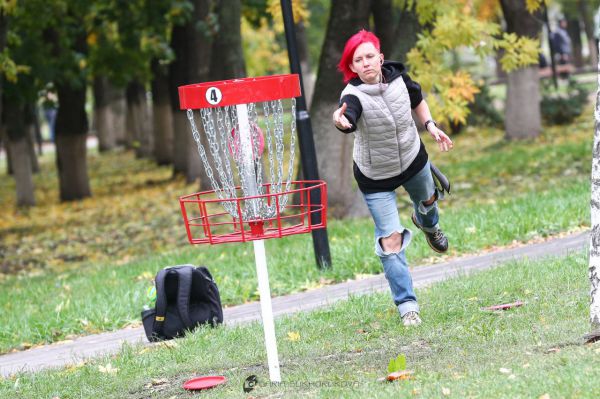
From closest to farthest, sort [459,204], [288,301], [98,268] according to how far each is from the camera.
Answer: [288,301] < [98,268] < [459,204]

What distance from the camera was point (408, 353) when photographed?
6344 mm

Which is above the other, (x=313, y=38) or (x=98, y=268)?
(x=313, y=38)

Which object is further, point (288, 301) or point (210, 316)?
point (288, 301)

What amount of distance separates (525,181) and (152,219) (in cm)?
727

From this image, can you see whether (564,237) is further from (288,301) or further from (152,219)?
(152,219)

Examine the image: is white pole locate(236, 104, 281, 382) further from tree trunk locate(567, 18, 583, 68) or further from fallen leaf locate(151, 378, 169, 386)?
tree trunk locate(567, 18, 583, 68)

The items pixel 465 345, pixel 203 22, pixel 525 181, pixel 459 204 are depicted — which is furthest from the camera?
pixel 203 22

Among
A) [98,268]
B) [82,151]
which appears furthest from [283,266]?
[82,151]

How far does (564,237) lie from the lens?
11.0m

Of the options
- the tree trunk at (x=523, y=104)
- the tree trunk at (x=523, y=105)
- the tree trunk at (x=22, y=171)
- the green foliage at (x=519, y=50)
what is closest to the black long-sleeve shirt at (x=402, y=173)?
the green foliage at (x=519, y=50)

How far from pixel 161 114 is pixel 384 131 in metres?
26.1

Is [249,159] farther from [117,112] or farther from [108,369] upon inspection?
[117,112]

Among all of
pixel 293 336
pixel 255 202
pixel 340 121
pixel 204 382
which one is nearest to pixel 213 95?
pixel 255 202

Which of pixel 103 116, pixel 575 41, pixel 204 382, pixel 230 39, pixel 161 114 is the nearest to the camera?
pixel 204 382
